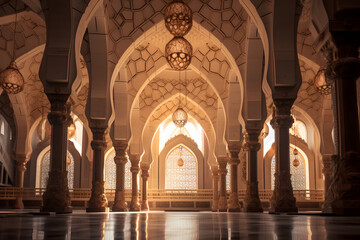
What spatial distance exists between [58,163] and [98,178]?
9.69 ft

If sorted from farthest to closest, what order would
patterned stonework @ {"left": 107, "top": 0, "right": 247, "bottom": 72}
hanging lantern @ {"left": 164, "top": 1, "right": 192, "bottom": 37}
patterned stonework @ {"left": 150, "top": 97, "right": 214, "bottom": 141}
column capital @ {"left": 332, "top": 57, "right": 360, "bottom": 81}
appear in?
patterned stonework @ {"left": 150, "top": 97, "right": 214, "bottom": 141} → patterned stonework @ {"left": 107, "top": 0, "right": 247, "bottom": 72} → hanging lantern @ {"left": 164, "top": 1, "right": 192, "bottom": 37} → column capital @ {"left": 332, "top": 57, "right": 360, "bottom": 81}

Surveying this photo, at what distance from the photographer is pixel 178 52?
8445 mm

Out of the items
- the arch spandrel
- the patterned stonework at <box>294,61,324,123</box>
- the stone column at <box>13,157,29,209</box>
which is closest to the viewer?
the patterned stonework at <box>294,61,324,123</box>

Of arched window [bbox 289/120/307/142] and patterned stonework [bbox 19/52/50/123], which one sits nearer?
patterned stonework [bbox 19/52/50/123]

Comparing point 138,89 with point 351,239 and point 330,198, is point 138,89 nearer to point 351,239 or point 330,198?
point 330,198

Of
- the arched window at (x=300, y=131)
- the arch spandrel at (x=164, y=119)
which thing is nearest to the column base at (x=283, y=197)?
the arch spandrel at (x=164, y=119)

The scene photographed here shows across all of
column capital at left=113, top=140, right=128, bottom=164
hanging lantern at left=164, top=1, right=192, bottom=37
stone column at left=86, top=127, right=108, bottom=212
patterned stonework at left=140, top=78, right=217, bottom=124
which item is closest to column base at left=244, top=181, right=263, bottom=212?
stone column at left=86, top=127, right=108, bottom=212

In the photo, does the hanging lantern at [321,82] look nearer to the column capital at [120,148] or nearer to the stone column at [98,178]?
the stone column at [98,178]

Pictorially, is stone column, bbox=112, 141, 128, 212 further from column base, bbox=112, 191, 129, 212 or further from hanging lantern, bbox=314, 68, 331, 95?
hanging lantern, bbox=314, 68, 331, 95

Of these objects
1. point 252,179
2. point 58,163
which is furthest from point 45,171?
point 58,163

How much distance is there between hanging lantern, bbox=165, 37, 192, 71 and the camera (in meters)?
8.48

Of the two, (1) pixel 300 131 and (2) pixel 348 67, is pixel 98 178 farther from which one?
(1) pixel 300 131

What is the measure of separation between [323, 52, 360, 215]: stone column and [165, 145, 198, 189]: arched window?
18.2 metres

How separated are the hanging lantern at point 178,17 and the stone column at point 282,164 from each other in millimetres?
2149
